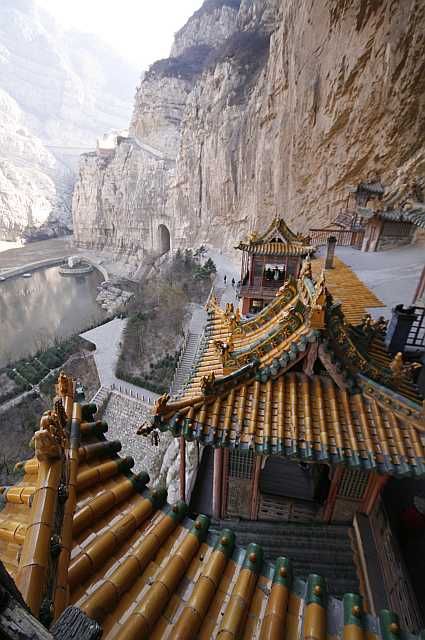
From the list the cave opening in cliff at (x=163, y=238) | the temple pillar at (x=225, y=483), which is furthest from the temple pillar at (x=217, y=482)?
the cave opening in cliff at (x=163, y=238)

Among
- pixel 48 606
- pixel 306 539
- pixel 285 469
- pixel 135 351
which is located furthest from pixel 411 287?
pixel 135 351

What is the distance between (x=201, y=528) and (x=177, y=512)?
27 centimetres

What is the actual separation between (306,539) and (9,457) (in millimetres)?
18200

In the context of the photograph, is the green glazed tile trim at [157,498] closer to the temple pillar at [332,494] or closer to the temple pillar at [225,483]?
the temple pillar at [225,483]

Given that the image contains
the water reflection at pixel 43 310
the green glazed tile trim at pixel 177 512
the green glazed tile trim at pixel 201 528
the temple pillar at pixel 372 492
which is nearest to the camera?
the green glazed tile trim at pixel 201 528

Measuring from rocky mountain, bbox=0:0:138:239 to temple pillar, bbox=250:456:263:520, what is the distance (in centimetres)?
7698

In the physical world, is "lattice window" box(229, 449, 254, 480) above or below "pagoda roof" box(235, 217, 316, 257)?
below

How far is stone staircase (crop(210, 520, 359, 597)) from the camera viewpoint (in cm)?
486

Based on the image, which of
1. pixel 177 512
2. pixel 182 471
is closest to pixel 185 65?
pixel 182 471

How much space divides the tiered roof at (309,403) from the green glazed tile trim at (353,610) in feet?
5.09

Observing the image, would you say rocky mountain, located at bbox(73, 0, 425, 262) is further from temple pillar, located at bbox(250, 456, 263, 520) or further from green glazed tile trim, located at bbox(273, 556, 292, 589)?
green glazed tile trim, located at bbox(273, 556, 292, 589)

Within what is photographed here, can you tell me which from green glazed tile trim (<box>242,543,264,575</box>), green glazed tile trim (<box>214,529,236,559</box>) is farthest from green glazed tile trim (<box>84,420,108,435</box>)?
green glazed tile trim (<box>242,543,264,575</box>)

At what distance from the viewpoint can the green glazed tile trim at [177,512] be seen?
276 centimetres

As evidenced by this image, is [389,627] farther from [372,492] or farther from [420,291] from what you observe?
[420,291]
